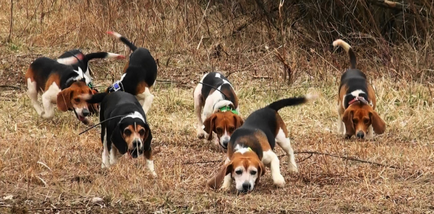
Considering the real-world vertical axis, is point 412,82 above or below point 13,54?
above

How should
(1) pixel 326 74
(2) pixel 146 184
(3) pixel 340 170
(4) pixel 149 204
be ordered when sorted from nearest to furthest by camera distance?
(4) pixel 149 204, (2) pixel 146 184, (3) pixel 340 170, (1) pixel 326 74

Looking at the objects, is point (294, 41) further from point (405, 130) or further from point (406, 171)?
point (406, 171)

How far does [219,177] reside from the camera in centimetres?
643

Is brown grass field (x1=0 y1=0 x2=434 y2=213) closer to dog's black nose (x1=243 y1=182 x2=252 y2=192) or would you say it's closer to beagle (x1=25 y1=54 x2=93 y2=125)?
dog's black nose (x1=243 y1=182 x2=252 y2=192)

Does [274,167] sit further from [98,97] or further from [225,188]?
[98,97]

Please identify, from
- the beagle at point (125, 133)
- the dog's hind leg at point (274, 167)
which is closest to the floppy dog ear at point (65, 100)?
the beagle at point (125, 133)

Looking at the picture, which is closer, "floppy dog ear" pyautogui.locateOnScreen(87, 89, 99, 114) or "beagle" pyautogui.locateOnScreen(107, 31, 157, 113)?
"floppy dog ear" pyautogui.locateOnScreen(87, 89, 99, 114)

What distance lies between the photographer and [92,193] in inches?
240

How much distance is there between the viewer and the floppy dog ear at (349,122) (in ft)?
30.0

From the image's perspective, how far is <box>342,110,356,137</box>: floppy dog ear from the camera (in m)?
9.13

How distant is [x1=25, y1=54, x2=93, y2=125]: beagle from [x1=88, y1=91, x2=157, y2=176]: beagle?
1108mm

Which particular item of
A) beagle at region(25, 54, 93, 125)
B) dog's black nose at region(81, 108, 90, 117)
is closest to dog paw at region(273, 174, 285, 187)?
beagle at region(25, 54, 93, 125)

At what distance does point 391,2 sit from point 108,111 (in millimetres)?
6102

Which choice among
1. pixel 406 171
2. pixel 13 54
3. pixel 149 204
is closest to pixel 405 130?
pixel 406 171
